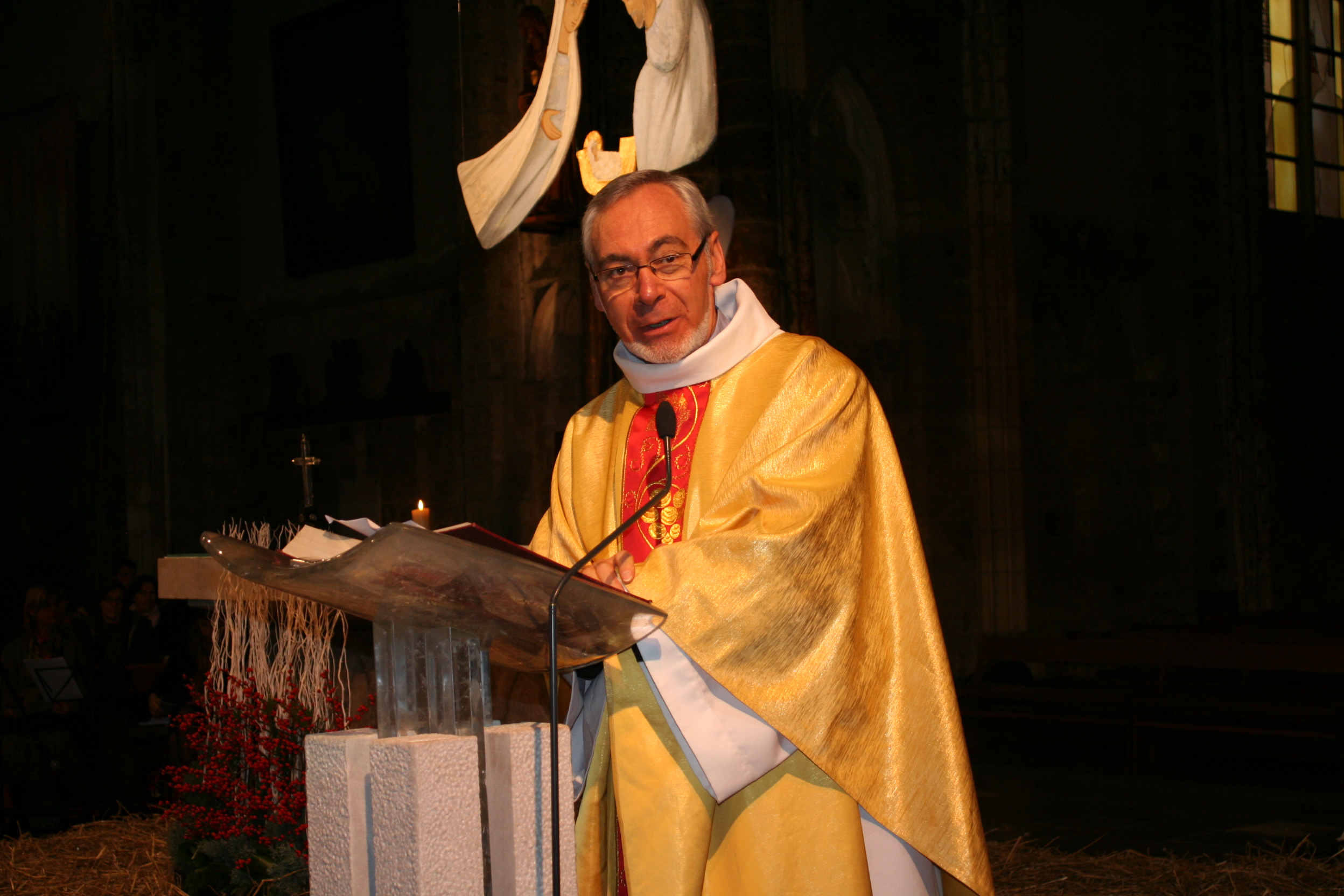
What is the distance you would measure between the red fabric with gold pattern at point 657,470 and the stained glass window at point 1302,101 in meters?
13.9

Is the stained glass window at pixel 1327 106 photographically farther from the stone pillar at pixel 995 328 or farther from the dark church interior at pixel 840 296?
the stone pillar at pixel 995 328

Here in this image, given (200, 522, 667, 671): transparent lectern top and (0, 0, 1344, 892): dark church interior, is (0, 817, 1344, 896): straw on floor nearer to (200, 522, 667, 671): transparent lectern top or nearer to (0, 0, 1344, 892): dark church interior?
(0, 0, 1344, 892): dark church interior

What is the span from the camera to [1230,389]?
14375mm

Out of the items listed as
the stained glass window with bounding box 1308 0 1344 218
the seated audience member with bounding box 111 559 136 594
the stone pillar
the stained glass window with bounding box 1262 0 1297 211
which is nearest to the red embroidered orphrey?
the seated audience member with bounding box 111 559 136 594

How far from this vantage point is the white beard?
2.57 metres

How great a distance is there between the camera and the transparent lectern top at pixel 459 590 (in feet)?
5.27

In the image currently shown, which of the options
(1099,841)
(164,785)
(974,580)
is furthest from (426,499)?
(1099,841)

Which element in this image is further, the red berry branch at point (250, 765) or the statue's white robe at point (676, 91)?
the statue's white robe at point (676, 91)

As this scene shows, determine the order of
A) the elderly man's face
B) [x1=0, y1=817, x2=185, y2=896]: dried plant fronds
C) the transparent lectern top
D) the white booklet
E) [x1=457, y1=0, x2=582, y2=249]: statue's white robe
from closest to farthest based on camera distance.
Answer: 1. the transparent lectern top
2. the white booklet
3. the elderly man's face
4. [x1=0, y1=817, x2=185, y2=896]: dried plant fronds
5. [x1=457, y1=0, x2=582, y2=249]: statue's white robe

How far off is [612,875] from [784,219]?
7.74 metres

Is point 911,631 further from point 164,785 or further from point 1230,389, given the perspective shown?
point 1230,389

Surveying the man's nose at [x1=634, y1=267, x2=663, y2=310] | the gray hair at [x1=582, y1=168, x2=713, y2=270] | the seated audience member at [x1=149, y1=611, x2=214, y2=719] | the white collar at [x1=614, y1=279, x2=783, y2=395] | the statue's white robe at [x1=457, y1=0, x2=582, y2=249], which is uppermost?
the statue's white robe at [x1=457, y1=0, x2=582, y2=249]

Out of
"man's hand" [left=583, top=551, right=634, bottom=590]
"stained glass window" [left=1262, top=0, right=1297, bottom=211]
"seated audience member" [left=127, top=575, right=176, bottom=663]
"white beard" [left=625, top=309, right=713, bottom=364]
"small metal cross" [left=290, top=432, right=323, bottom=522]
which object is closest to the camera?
"man's hand" [left=583, top=551, right=634, bottom=590]

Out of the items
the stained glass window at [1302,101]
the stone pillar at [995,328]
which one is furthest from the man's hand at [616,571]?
the stained glass window at [1302,101]
